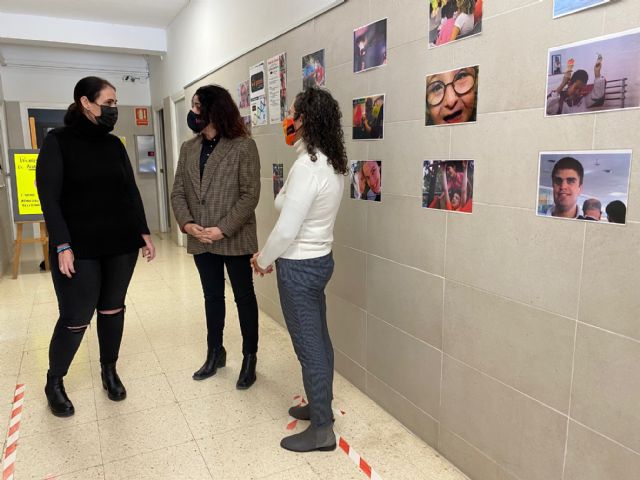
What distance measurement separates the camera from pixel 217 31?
4.27 meters

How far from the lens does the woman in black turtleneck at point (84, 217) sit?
205cm

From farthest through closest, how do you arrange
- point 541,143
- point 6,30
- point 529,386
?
point 6,30 → point 529,386 → point 541,143

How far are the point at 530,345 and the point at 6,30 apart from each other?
6247mm

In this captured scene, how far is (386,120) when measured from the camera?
6.93 feet

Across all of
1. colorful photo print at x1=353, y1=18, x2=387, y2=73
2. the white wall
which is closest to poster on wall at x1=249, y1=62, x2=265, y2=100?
the white wall

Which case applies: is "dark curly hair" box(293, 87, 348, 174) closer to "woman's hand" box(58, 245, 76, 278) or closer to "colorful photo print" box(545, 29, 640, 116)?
"colorful photo print" box(545, 29, 640, 116)

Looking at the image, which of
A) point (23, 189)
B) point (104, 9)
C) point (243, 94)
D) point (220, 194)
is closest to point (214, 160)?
point (220, 194)

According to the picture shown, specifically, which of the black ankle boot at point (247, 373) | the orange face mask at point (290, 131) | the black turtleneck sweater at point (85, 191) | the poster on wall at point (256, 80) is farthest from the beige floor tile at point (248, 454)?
the poster on wall at point (256, 80)

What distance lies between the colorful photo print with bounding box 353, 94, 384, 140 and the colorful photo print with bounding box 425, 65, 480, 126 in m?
0.31

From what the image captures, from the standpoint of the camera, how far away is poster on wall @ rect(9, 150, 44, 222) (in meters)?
4.93

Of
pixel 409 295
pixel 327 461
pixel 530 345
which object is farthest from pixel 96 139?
pixel 530 345

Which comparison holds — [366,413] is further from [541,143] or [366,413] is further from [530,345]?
[541,143]

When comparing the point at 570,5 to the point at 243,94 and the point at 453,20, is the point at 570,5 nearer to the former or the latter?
the point at 453,20

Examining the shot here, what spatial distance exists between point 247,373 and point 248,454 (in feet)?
1.95
